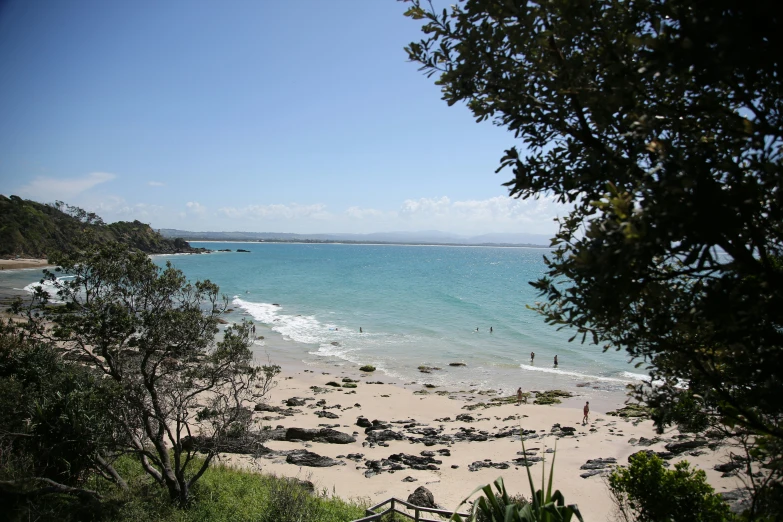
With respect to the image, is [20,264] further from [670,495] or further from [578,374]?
[670,495]

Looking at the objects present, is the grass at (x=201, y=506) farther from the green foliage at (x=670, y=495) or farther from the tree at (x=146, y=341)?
the green foliage at (x=670, y=495)

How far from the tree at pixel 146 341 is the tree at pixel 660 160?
25.9ft

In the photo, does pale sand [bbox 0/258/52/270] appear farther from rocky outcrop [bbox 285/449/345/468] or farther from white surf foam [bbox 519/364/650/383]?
white surf foam [bbox 519/364/650/383]

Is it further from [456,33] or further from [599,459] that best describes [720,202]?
[599,459]

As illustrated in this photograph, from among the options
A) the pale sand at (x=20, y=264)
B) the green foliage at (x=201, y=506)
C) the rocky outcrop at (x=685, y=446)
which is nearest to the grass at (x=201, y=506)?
the green foliage at (x=201, y=506)

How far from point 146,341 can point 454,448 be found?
1355cm

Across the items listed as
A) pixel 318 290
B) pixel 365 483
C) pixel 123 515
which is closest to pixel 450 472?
pixel 365 483

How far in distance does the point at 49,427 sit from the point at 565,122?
1114 cm

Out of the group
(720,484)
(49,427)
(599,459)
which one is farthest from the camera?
(599,459)

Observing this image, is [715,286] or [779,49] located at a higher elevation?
[779,49]

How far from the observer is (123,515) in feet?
28.6

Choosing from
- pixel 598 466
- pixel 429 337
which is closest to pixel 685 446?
pixel 598 466

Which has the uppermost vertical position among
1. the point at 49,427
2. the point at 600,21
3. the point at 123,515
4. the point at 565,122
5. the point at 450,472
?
the point at 600,21

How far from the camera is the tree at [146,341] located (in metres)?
9.32
